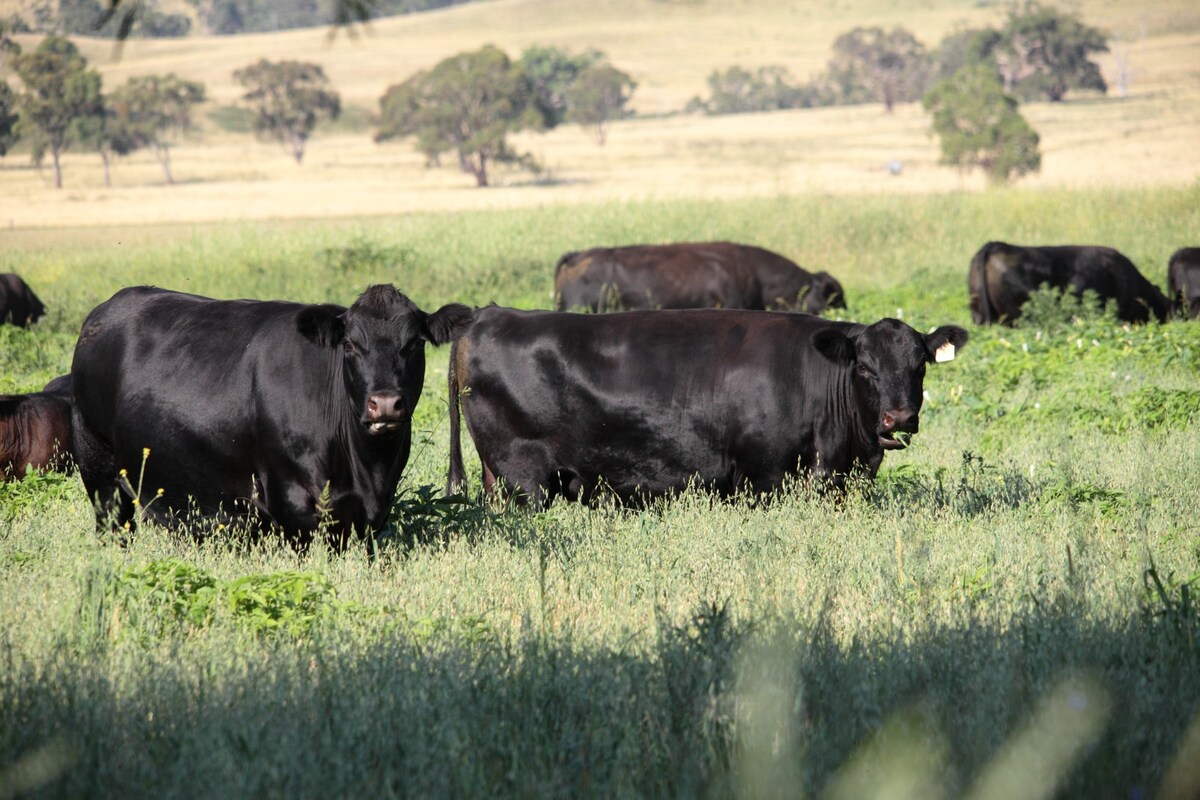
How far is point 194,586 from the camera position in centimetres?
550

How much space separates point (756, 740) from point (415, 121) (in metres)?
69.3

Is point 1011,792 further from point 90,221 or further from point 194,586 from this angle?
point 90,221

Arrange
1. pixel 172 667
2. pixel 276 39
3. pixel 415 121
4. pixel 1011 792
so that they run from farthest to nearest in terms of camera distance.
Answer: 1. pixel 276 39
2. pixel 415 121
3. pixel 172 667
4. pixel 1011 792

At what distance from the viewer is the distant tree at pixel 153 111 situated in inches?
2699

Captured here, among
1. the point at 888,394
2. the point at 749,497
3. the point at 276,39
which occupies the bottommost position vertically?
the point at 749,497

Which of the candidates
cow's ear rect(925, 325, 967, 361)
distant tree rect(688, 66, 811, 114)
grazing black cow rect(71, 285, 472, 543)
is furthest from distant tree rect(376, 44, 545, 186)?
grazing black cow rect(71, 285, 472, 543)

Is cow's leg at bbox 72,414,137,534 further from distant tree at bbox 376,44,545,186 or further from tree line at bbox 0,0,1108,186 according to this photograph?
distant tree at bbox 376,44,545,186

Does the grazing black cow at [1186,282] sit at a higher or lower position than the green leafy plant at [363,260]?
lower

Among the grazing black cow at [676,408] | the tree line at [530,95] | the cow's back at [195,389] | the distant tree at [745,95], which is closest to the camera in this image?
the cow's back at [195,389]

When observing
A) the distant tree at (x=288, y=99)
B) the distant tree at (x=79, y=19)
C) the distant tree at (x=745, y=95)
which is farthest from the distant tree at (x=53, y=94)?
the distant tree at (x=79, y=19)

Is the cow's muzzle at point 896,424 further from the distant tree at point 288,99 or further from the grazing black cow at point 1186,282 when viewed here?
the distant tree at point 288,99

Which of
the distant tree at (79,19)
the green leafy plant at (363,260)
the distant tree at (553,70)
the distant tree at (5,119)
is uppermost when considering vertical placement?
the distant tree at (553,70)

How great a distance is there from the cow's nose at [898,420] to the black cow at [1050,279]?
10.9 meters

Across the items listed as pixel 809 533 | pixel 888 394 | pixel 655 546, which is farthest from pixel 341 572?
pixel 888 394
